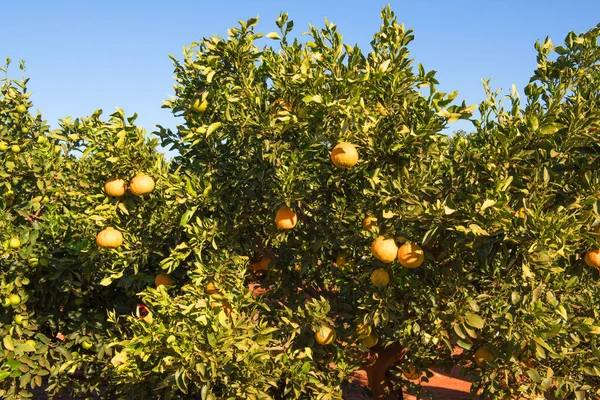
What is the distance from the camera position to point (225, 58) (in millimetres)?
4027

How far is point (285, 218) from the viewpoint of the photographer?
3.70 meters

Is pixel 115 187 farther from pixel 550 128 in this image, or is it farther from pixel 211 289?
pixel 550 128

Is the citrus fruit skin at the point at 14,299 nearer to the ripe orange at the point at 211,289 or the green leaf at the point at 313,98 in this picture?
the ripe orange at the point at 211,289

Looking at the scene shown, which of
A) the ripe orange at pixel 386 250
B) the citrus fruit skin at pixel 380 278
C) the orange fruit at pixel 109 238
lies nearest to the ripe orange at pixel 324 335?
the citrus fruit skin at pixel 380 278

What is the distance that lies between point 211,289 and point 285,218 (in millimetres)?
792

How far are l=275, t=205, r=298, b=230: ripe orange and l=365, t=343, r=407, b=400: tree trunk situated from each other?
2181mm

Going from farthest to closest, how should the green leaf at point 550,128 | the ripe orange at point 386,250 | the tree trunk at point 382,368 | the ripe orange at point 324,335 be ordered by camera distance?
the tree trunk at point 382,368, the ripe orange at point 324,335, the ripe orange at point 386,250, the green leaf at point 550,128

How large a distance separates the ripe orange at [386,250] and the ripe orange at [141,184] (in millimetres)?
1756

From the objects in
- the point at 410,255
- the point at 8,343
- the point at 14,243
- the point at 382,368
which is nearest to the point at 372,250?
the point at 410,255

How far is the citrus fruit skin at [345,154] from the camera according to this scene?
316 cm

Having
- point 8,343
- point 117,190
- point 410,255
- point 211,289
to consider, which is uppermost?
point 117,190

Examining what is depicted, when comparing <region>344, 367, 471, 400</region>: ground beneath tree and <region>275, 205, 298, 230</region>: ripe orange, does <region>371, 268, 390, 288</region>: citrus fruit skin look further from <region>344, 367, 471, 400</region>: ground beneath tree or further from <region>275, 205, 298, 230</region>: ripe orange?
<region>344, 367, 471, 400</region>: ground beneath tree

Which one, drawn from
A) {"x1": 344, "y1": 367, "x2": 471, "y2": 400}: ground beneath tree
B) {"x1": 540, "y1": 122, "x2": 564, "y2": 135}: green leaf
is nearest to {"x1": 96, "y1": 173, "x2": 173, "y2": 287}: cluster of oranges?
{"x1": 540, "y1": 122, "x2": 564, "y2": 135}: green leaf

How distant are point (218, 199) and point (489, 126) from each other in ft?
7.08
